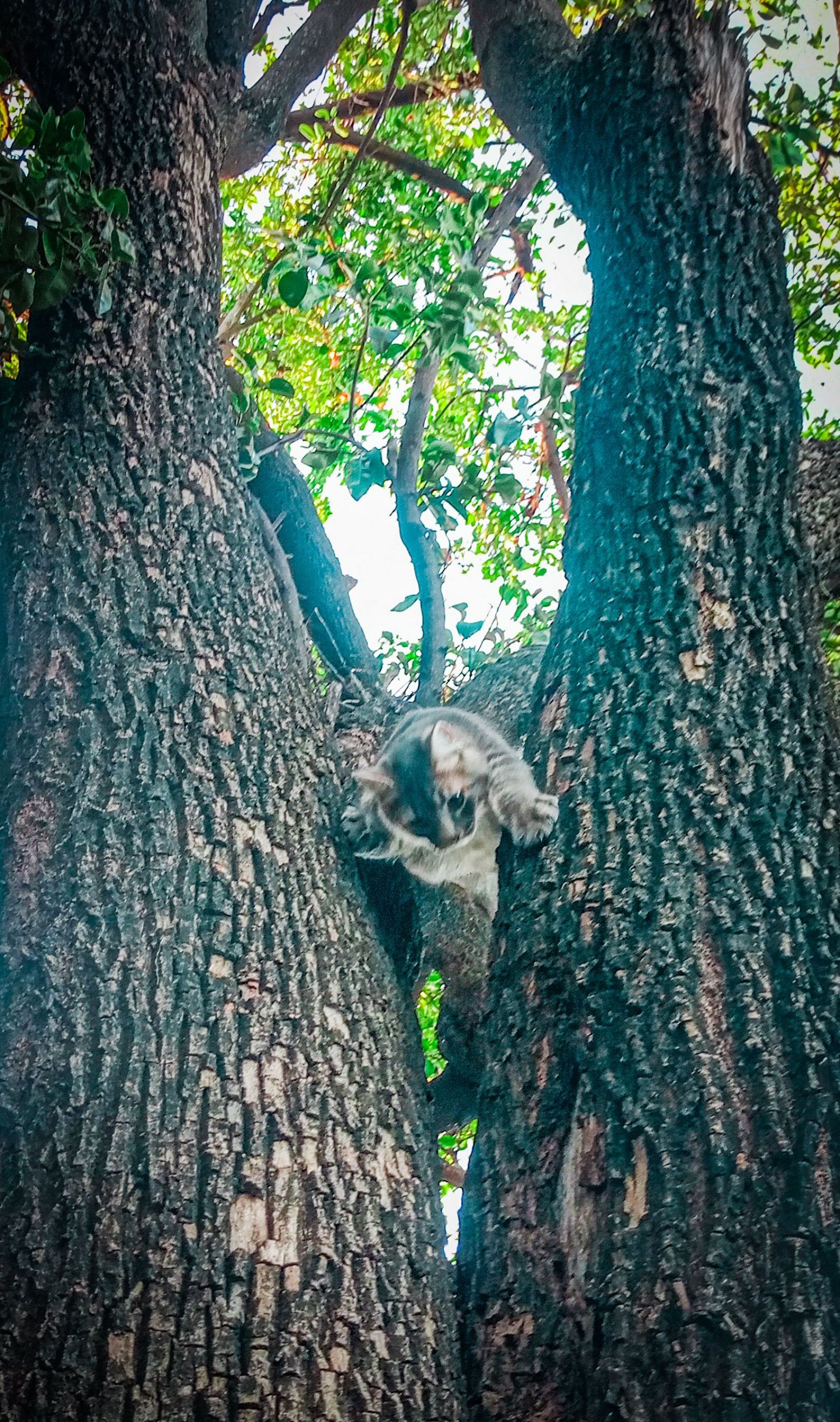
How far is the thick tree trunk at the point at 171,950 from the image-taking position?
158cm

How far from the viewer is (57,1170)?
1.69 meters

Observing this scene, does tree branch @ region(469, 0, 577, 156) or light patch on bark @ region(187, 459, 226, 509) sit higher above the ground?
tree branch @ region(469, 0, 577, 156)

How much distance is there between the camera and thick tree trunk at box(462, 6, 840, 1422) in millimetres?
1623

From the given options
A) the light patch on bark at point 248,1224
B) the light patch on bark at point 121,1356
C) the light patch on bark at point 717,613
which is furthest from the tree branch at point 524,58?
the light patch on bark at point 121,1356

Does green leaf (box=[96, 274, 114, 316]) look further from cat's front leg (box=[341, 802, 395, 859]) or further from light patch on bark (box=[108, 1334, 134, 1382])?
light patch on bark (box=[108, 1334, 134, 1382])

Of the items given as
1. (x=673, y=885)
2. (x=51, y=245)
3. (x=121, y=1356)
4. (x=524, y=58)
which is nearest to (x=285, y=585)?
(x=51, y=245)

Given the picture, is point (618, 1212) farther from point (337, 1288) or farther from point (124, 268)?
point (124, 268)

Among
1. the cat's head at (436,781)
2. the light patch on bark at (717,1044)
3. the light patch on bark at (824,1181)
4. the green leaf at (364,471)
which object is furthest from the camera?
the green leaf at (364,471)

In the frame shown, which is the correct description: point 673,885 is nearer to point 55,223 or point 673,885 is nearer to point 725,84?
point 55,223

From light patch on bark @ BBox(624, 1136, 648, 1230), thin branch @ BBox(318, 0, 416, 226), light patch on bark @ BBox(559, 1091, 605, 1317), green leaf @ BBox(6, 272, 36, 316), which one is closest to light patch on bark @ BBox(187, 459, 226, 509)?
green leaf @ BBox(6, 272, 36, 316)

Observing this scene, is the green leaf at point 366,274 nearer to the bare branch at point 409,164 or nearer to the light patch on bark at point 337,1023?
the bare branch at point 409,164

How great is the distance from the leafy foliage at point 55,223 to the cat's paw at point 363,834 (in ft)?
4.76

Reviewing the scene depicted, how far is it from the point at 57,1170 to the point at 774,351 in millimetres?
2408

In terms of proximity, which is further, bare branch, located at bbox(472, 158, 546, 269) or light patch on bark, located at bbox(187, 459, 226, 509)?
bare branch, located at bbox(472, 158, 546, 269)
